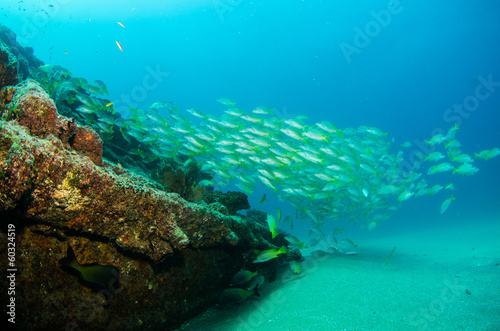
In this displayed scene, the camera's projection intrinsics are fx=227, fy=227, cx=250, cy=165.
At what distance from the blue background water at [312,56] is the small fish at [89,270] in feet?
164

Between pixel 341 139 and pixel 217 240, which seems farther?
pixel 341 139

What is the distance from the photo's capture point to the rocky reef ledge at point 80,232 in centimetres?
208

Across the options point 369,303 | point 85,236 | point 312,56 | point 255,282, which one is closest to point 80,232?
point 85,236

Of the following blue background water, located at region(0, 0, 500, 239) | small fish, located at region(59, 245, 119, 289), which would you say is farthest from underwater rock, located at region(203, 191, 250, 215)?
blue background water, located at region(0, 0, 500, 239)

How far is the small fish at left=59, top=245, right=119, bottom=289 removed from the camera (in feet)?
7.63

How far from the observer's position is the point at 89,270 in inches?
92.6

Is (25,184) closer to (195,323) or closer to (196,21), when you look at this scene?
(195,323)

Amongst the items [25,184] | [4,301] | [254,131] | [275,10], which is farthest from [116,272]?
[275,10]

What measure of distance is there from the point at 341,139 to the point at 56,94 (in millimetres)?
11078

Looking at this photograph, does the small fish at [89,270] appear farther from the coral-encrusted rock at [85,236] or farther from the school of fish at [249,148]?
the school of fish at [249,148]

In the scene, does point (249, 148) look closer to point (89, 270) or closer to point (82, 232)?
point (82, 232)

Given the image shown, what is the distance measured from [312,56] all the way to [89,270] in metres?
100

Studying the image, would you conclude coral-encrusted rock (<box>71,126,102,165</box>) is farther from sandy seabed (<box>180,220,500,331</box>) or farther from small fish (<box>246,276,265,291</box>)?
small fish (<box>246,276,265,291</box>)

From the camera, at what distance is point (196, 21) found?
7894cm
